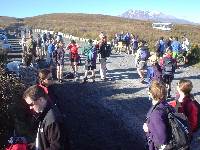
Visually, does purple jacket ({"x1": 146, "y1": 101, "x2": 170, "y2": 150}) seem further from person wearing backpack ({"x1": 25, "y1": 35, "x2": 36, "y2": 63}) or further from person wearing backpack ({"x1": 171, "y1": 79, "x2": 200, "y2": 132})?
person wearing backpack ({"x1": 25, "y1": 35, "x2": 36, "y2": 63})

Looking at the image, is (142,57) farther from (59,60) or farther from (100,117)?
(100,117)

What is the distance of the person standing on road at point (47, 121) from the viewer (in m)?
5.39

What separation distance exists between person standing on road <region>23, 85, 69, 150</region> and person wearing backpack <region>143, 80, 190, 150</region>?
1.24 m

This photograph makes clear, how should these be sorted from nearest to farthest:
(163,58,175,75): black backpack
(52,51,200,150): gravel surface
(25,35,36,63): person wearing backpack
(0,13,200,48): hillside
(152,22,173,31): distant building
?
(52,51,200,150): gravel surface → (163,58,175,75): black backpack → (25,35,36,63): person wearing backpack → (0,13,200,48): hillside → (152,22,173,31): distant building

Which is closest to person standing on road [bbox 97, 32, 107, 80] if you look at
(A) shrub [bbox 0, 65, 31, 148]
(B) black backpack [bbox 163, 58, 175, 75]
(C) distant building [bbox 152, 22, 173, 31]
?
(B) black backpack [bbox 163, 58, 175, 75]

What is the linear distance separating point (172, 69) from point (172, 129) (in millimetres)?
10004

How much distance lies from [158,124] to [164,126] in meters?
0.08

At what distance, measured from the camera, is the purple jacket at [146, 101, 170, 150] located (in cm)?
589

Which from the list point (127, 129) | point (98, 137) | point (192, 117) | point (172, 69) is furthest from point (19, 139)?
point (172, 69)

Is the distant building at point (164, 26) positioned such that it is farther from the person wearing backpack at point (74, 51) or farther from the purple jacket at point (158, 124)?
the purple jacket at point (158, 124)

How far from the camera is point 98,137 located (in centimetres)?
1091

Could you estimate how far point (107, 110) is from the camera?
14.0m

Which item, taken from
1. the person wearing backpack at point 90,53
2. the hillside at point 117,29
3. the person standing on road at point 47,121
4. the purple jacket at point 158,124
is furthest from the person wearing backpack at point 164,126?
the hillside at point 117,29

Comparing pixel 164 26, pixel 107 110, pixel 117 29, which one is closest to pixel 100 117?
pixel 107 110
